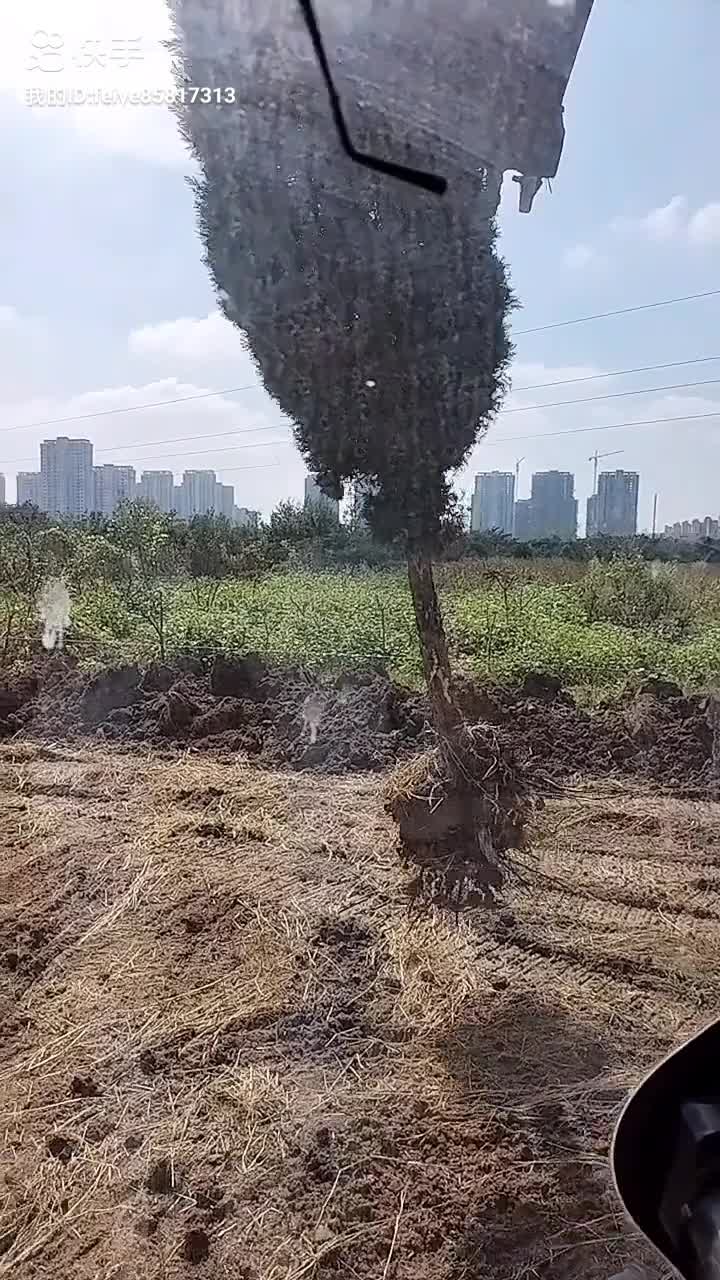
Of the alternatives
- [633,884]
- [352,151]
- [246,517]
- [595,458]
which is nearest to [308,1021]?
[633,884]

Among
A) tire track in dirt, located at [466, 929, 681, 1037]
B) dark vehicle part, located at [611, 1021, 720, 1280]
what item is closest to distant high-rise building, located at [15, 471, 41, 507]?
tire track in dirt, located at [466, 929, 681, 1037]

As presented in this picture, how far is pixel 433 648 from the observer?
4.65ft

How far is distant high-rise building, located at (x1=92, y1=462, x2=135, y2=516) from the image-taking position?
1.29 metres

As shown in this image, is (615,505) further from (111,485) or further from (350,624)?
(111,485)

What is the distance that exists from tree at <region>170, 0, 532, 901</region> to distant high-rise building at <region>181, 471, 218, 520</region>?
0.14 meters

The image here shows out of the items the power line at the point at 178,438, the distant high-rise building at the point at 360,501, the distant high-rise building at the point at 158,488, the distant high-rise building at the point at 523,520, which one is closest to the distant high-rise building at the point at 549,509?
the distant high-rise building at the point at 523,520

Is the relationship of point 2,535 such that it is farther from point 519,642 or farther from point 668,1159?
point 668,1159

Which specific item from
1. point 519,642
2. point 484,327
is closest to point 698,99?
point 484,327

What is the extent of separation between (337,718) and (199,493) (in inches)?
15.4

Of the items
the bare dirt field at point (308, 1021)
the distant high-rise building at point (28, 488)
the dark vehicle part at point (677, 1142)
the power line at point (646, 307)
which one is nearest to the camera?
the dark vehicle part at point (677, 1142)

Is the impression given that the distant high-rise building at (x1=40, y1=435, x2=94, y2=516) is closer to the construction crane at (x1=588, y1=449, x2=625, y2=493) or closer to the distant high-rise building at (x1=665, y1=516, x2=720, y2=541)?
the construction crane at (x1=588, y1=449, x2=625, y2=493)

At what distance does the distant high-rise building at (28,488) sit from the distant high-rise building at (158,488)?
0.14m

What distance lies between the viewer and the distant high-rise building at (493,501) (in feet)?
4.42

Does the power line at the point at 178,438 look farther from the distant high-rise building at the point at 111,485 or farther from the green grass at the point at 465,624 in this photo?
the green grass at the point at 465,624
